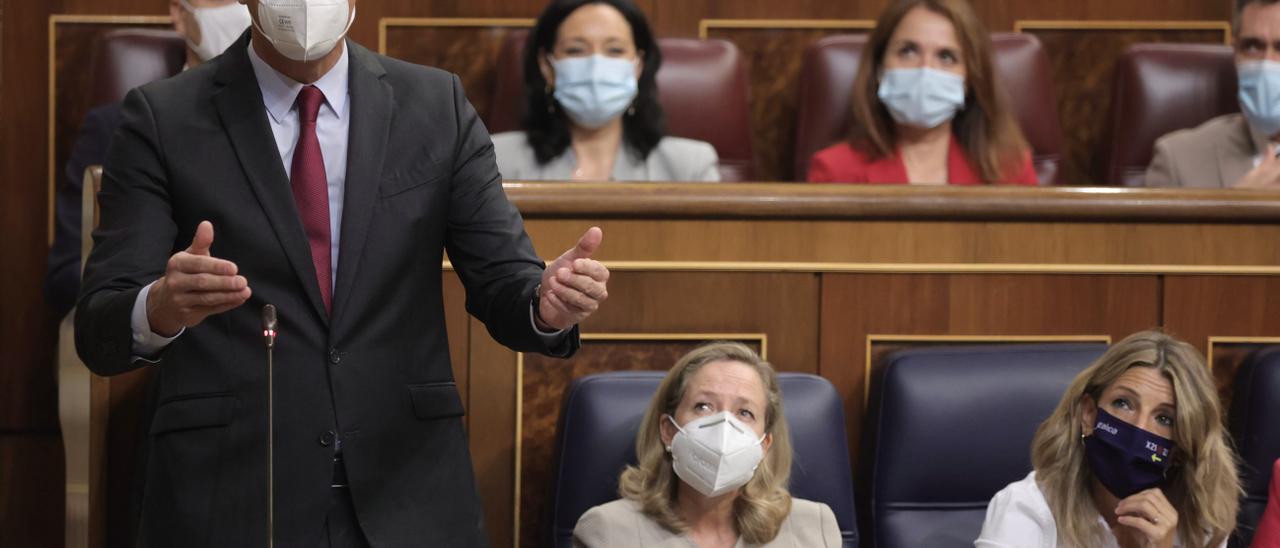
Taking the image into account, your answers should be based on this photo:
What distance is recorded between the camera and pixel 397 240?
943 mm

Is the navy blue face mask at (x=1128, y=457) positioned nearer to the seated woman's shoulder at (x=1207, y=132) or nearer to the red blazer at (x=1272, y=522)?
the red blazer at (x=1272, y=522)

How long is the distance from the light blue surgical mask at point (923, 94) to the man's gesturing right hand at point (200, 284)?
115 centimetres

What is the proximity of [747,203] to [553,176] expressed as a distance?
15.8 inches

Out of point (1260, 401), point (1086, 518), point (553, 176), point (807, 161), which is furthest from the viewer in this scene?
point (807, 161)

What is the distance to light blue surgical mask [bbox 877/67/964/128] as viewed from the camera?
1816mm

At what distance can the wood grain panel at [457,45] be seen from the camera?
206 cm

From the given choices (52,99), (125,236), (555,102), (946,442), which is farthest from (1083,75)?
(125,236)

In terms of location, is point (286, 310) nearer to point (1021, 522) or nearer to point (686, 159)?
point (1021, 522)

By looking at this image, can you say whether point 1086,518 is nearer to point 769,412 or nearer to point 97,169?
point 769,412

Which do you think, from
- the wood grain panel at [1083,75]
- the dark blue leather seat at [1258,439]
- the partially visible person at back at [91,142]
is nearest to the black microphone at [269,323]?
the partially visible person at back at [91,142]

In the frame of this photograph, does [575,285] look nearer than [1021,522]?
Yes

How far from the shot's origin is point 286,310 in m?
0.92

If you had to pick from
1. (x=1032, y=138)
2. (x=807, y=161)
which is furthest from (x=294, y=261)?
(x=1032, y=138)

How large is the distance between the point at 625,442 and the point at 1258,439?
1.90 ft
